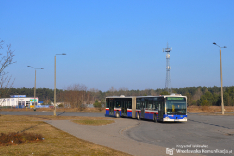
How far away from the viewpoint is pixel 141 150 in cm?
1129

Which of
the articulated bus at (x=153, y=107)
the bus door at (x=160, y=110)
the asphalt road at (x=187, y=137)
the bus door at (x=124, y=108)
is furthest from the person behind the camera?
the bus door at (x=124, y=108)

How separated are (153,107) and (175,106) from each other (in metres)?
2.97

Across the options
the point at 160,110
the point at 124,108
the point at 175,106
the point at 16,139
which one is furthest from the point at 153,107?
the point at 16,139

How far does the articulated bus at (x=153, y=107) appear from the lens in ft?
88.2

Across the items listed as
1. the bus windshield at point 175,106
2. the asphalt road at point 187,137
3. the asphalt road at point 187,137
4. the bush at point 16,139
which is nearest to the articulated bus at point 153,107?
the bus windshield at point 175,106

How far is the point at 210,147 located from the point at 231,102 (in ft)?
250

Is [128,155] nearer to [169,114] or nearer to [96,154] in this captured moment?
Result: [96,154]

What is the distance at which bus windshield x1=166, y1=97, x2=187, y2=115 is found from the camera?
2689cm

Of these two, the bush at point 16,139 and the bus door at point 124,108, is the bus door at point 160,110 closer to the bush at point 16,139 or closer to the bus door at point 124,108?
the bus door at point 124,108

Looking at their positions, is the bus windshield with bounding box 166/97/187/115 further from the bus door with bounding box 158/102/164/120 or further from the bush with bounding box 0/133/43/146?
the bush with bounding box 0/133/43/146

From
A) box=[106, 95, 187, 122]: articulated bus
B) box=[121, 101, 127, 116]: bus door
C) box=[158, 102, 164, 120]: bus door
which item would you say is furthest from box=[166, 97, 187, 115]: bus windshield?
box=[121, 101, 127, 116]: bus door

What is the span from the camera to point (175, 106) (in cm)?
2700

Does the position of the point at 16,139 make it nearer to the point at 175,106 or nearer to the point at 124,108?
the point at 175,106

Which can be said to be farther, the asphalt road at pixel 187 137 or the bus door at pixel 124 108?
the bus door at pixel 124 108
